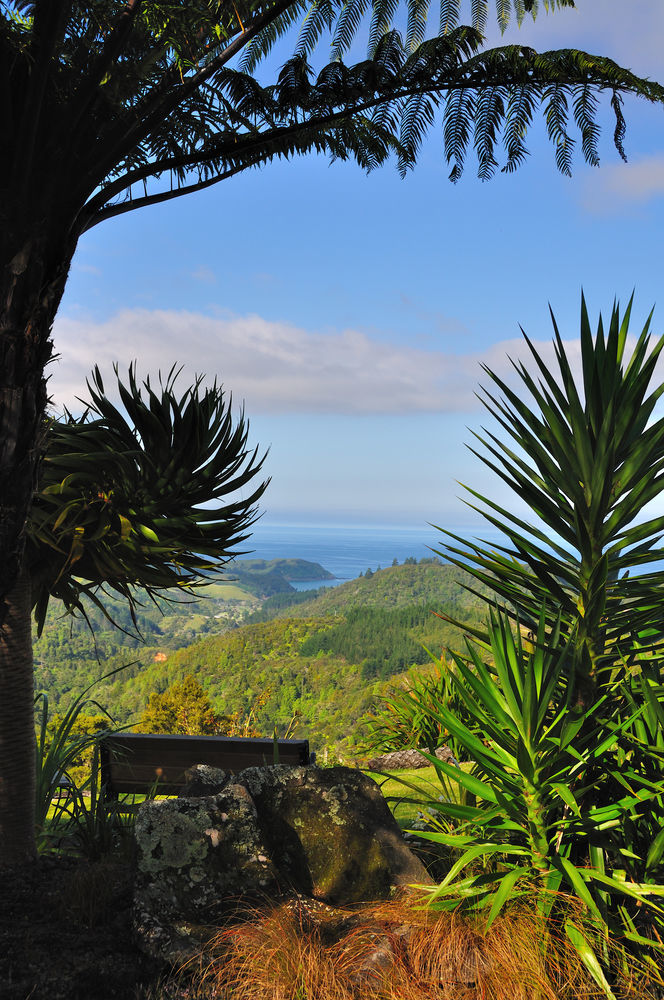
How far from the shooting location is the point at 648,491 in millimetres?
3295

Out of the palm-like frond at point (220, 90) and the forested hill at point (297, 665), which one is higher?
the palm-like frond at point (220, 90)

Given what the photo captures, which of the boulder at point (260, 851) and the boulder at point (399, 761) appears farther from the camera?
the boulder at point (399, 761)

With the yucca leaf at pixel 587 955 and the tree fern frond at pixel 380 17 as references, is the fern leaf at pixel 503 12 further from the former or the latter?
the yucca leaf at pixel 587 955

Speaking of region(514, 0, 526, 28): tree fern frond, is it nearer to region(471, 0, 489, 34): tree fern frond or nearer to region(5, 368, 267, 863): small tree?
region(471, 0, 489, 34): tree fern frond

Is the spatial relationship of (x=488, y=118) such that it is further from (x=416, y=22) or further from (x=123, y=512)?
(x=123, y=512)

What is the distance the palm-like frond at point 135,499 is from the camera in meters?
4.72

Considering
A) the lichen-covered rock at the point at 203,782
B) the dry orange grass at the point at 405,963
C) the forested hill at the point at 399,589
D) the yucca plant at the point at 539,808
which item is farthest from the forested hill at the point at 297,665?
the dry orange grass at the point at 405,963

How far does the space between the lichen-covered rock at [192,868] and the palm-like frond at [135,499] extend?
204 cm

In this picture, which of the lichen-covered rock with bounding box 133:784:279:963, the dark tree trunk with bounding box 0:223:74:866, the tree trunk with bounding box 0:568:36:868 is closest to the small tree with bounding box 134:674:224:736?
the tree trunk with bounding box 0:568:36:868

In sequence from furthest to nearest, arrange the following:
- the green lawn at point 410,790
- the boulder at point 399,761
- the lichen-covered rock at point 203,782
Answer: the boulder at point 399,761, the green lawn at point 410,790, the lichen-covered rock at point 203,782

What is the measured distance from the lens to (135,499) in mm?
5184

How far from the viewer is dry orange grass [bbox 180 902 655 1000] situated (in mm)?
2441

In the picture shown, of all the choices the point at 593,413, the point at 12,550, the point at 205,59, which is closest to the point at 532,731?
the point at 593,413

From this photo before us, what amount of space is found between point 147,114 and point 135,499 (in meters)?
2.64
